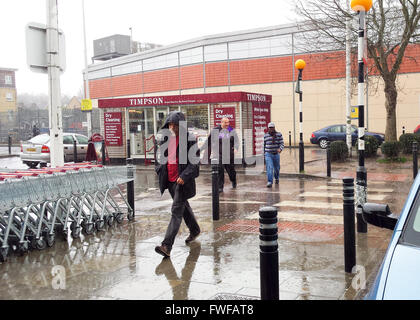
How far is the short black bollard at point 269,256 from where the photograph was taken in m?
3.77

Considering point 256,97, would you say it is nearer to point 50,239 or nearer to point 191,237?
point 191,237

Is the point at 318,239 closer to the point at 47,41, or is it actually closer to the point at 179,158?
the point at 179,158

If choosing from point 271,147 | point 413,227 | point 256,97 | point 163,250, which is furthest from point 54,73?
point 256,97

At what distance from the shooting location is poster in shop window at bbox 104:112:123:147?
21750 mm

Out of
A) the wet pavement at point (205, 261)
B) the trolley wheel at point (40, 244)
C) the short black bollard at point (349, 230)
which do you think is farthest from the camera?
the trolley wheel at point (40, 244)

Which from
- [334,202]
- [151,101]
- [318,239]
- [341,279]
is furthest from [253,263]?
[151,101]

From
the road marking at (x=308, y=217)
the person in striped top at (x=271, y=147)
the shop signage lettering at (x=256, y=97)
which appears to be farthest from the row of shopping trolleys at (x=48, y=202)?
the shop signage lettering at (x=256, y=97)

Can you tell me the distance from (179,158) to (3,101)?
6643 cm

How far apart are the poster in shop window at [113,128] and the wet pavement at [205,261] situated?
11745mm

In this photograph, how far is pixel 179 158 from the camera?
255 inches

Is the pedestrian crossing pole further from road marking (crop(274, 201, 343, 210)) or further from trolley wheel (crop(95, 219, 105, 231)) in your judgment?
trolley wheel (crop(95, 219, 105, 231))

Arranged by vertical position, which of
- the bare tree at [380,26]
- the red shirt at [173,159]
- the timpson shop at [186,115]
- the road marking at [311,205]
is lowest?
the road marking at [311,205]

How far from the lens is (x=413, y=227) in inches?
129

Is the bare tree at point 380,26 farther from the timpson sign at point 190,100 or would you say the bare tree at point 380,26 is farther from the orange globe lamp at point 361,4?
the orange globe lamp at point 361,4
